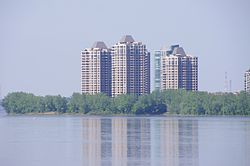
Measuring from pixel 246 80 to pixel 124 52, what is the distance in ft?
43.5

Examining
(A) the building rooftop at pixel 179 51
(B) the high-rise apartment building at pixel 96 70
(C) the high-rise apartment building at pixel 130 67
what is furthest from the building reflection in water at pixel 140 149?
(A) the building rooftop at pixel 179 51

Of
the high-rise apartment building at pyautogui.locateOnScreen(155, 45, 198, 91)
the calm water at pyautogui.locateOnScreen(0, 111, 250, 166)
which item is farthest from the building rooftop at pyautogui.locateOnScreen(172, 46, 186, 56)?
the calm water at pyautogui.locateOnScreen(0, 111, 250, 166)

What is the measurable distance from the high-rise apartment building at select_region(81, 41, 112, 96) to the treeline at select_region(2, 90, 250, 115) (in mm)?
6545

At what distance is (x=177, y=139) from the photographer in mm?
29141

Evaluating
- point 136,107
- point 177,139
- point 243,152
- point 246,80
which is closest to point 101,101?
point 136,107

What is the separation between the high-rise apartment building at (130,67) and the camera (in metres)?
75.4

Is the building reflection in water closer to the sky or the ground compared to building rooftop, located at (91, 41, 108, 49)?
closer to the ground

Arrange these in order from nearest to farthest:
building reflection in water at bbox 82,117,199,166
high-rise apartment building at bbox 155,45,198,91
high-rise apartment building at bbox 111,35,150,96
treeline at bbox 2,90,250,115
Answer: building reflection in water at bbox 82,117,199,166
treeline at bbox 2,90,250,115
high-rise apartment building at bbox 111,35,150,96
high-rise apartment building at bbox 155,45,198,91

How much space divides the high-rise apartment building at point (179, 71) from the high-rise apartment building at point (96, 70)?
588cm

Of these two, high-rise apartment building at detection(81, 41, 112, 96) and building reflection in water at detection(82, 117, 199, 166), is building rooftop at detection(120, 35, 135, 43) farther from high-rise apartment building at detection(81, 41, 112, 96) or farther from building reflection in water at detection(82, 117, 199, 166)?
building reflection in water at detection(82, 117, 199, 166)

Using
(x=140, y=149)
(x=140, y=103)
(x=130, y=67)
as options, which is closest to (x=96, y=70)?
(x=130, y=67)

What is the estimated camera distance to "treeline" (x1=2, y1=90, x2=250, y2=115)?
208ft

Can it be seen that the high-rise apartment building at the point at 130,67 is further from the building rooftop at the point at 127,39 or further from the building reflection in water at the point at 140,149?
the building reflection in water at the point at 140,149

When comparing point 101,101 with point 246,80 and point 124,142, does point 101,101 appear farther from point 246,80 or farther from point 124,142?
point 124,142
